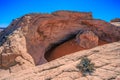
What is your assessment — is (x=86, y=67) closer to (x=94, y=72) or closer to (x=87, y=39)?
(x=94, y=72)

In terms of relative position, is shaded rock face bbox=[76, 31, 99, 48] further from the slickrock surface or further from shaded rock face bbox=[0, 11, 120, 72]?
the slickrock surface

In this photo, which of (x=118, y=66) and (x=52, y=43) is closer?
(x=118, y=66)

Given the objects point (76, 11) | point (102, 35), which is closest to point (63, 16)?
point (76, 11)

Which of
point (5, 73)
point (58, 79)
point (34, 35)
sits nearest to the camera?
point (58, 79)

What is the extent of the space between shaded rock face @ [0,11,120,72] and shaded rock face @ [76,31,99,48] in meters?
0.60

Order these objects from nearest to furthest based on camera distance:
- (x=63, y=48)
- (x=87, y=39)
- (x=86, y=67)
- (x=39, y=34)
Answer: (x=86, y=67)
(x=39, y=34)
(x=87, y=39)
(x=63, y=48)

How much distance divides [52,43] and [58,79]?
6.15 m

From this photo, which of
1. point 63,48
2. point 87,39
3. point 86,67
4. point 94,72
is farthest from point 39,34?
point 94,72

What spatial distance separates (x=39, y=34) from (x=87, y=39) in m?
2.71

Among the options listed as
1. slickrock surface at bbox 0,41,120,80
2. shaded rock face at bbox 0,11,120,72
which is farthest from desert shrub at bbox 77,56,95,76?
shaded rock face at bbox 0,11,120,72

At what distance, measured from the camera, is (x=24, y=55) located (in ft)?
28.8

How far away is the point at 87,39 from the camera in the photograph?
11.2m

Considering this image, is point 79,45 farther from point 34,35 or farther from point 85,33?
point 34,35

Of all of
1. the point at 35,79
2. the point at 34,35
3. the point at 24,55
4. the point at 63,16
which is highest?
the point at 63,16
